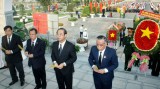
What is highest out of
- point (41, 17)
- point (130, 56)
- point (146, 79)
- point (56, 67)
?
point (41, 17)

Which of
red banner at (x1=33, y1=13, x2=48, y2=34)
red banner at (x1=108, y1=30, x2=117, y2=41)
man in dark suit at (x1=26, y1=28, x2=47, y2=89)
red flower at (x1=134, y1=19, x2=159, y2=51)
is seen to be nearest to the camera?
man in dark suit at (x1=26, y1=28, x2=47, y2=89)

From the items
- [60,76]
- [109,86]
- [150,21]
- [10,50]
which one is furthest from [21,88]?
[150,21]

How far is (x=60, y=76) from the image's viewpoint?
14.9ft

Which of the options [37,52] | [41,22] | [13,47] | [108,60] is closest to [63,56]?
[37,52]

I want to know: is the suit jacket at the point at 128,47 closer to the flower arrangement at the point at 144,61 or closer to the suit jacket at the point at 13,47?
the flower arrangement at the point at 144,61

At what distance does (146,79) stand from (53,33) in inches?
242

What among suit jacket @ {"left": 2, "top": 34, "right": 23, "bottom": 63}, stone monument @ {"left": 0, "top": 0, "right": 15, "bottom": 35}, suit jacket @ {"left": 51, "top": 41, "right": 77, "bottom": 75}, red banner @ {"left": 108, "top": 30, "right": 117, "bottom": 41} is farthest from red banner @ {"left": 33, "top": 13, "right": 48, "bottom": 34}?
suit jacket @ {"left": 51, "top": 41, "right": 77, "bottom": 75}

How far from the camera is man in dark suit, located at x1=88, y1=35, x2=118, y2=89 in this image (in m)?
3.84

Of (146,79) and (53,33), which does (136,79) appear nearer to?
(146,79)

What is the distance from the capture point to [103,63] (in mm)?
3926

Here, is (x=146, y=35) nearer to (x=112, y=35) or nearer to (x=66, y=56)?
(x=66, y=56)

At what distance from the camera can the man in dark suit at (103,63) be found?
384cm

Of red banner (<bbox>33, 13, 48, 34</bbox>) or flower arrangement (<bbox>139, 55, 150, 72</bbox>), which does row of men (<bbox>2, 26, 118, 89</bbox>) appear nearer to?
flower arrangement (<bbox>139, 55, 150, 72</bbox>)

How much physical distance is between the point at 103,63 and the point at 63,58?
0.98 meters
